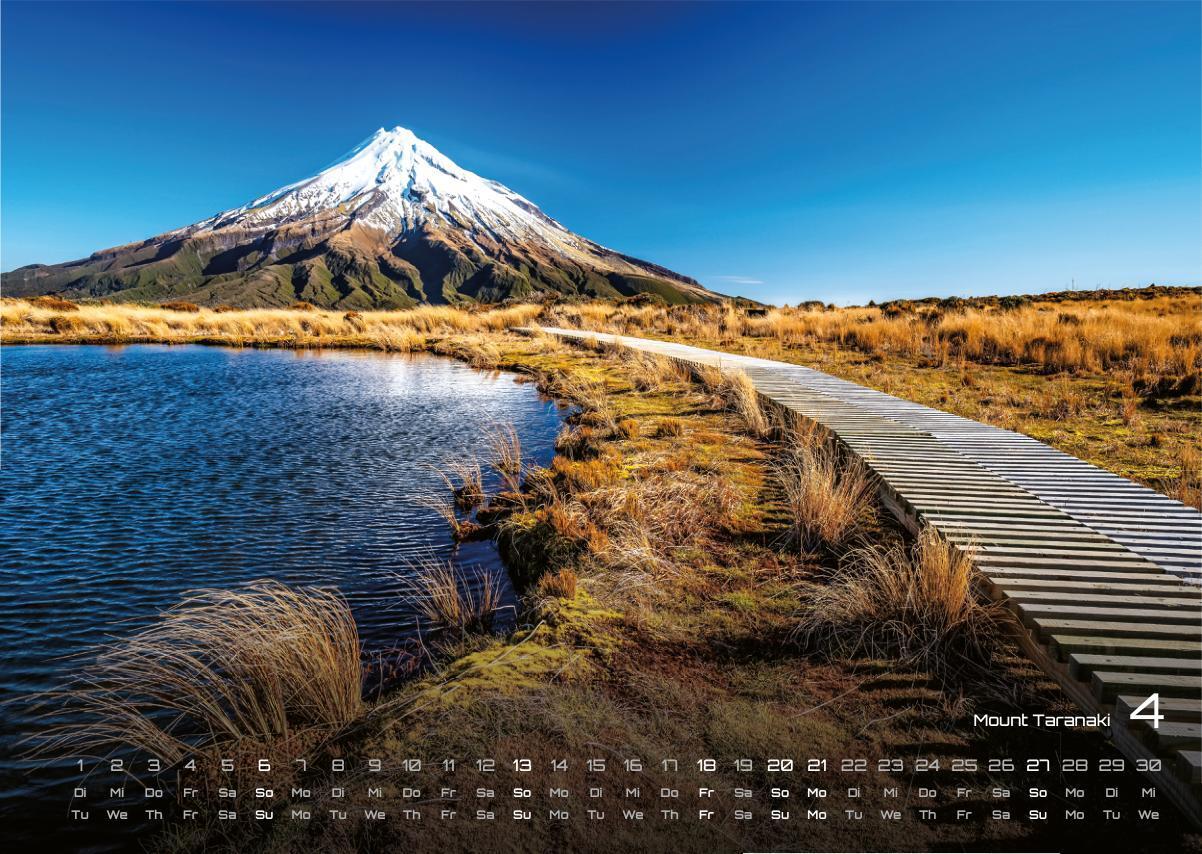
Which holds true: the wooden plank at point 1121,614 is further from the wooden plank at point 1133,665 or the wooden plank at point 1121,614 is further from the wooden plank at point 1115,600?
the wooden plank at point 1133,665

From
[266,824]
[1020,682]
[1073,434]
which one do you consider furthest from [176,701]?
[1073,434]

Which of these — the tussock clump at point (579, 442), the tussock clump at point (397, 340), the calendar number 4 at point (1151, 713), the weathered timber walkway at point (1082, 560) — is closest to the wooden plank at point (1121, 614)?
the weathered timber walkway at point (1082, 560)

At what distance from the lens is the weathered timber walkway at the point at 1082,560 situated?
8.43 feet

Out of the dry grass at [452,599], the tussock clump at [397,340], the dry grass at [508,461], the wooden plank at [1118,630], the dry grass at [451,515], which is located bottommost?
the dry grass at [452,599]

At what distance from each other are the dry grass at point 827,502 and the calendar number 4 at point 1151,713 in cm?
265

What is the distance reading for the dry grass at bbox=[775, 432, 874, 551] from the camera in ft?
17.2

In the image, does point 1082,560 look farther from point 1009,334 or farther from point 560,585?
point 1009,334

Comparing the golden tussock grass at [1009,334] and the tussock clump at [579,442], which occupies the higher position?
the golden tussock grass at [1009,334]

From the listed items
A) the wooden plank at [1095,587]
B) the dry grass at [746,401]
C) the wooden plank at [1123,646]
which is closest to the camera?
the wooden plank at [1123,646]

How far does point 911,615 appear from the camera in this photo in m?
3.76

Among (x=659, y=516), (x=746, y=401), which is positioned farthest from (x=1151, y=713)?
(x=746, y=401)

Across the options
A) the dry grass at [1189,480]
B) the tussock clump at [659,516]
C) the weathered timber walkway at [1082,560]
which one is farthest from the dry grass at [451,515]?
the dry grass at [1189,480]

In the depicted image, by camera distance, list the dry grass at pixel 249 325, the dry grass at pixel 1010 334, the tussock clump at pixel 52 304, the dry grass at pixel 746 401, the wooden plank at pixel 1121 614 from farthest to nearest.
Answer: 1. the tussock clump at pixel 52 304
2. the dry grass at pixel 249 325
3. the dry grass at pixel 1010 334
4. the dry grass at pixel 746 401
5. the wooden plank at pixel 1121 614

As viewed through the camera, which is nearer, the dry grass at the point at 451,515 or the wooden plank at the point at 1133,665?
the wooden plank at the point at 1133,665
